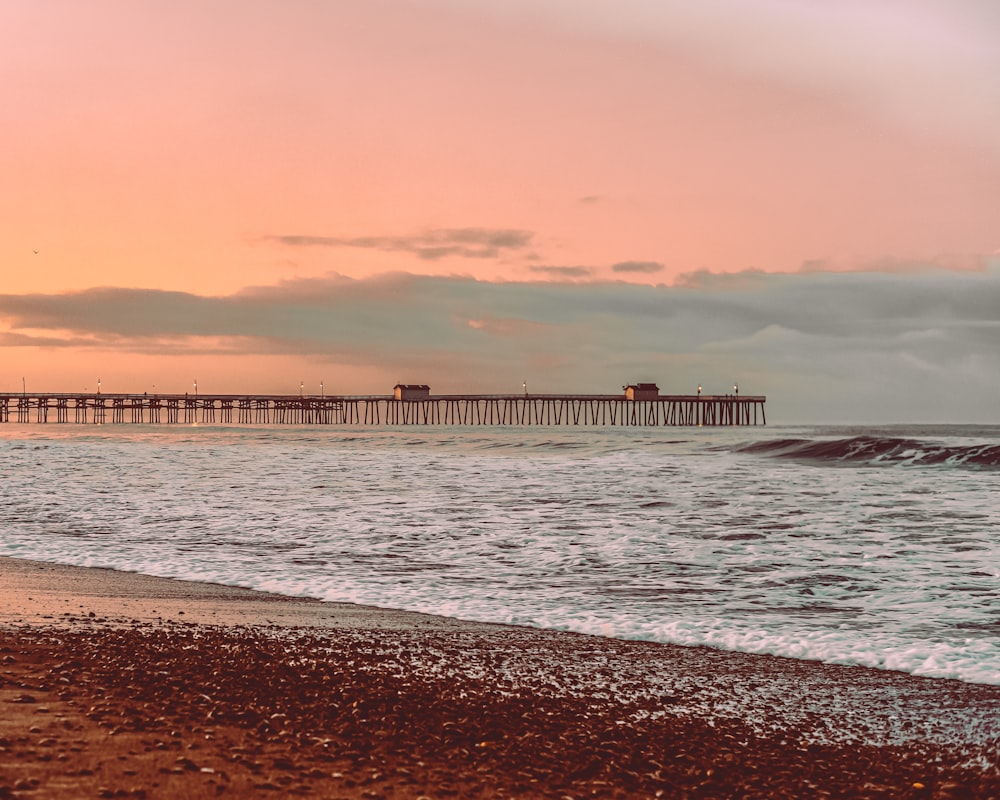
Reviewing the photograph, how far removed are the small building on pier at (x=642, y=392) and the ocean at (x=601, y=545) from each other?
90.1m

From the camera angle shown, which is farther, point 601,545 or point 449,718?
point 601,545

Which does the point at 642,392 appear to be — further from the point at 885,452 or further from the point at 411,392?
the point at 885,452

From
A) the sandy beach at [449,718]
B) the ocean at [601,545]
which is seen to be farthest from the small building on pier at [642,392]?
the sandy beach at [449,718]

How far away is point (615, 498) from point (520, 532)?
4651mm

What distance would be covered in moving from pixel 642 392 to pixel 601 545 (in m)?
104

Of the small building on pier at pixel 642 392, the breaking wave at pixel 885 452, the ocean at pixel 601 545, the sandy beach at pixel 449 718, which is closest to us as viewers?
the sandy beach at pixel 449 718

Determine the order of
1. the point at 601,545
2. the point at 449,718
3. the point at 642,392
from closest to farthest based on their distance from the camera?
the point at 449,718 → the point at 601,545 → the point at 642,392

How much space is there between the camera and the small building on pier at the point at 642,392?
113938 millimetres

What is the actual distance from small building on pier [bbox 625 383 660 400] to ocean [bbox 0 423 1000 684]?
9012 centimetres

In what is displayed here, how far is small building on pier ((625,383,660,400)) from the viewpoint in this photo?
11394 centimetres

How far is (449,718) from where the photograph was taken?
461cm

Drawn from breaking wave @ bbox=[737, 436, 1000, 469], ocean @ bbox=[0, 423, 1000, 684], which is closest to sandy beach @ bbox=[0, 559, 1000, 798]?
ocean @ bbox=[0, 423, 1000, 684]

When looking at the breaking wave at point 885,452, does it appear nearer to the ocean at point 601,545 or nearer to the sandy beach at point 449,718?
the ocean at point 601,545

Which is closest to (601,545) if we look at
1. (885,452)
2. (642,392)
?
(885,452)
